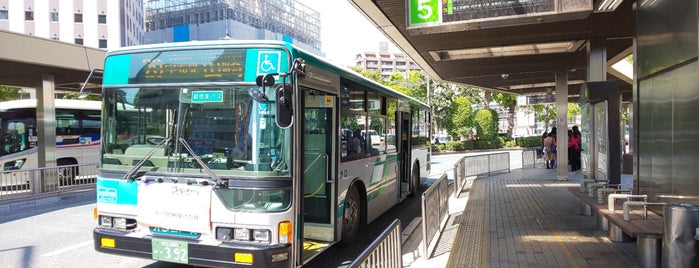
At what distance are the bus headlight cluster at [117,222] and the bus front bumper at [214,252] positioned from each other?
0.39 ft

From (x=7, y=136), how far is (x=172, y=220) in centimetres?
1537

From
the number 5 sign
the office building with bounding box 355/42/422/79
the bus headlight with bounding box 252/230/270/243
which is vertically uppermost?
the office building with bounding box 355/42/422/79

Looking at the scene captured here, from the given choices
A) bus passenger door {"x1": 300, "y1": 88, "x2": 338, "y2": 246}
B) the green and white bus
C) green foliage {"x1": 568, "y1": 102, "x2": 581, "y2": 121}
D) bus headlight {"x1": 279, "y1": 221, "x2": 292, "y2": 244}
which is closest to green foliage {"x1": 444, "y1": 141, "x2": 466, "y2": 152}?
green foliage {"x1": 568, "y1": 102, "x2": 581, "y2": 121}

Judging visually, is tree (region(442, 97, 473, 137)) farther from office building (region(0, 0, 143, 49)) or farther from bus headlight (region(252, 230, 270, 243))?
bus headlight (region(252, 230, 270, 243))

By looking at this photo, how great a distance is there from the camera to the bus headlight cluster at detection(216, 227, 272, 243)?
483cm

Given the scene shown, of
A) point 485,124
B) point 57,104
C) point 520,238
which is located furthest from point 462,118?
point 520,238

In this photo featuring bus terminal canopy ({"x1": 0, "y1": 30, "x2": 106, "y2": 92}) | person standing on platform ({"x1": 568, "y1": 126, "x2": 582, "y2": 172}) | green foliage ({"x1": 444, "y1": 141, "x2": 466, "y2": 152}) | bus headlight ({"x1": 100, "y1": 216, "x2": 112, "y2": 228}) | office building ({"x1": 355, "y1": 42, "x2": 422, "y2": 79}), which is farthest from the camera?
office building ({"x1": 355, "y1": 42, "x2": 422, "y2": 79})

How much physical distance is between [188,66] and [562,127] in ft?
45.4

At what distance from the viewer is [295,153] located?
509cm

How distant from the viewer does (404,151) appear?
11.8 m

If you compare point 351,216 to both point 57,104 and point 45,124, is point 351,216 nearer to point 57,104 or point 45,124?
point 45,124

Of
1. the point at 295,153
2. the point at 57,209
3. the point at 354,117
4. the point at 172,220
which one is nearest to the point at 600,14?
the point at 354,117

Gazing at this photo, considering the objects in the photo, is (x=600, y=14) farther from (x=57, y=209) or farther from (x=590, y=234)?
(x=57, y=209)

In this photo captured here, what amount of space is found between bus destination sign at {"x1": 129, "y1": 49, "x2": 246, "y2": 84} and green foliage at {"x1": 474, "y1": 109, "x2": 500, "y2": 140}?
39.6 m
